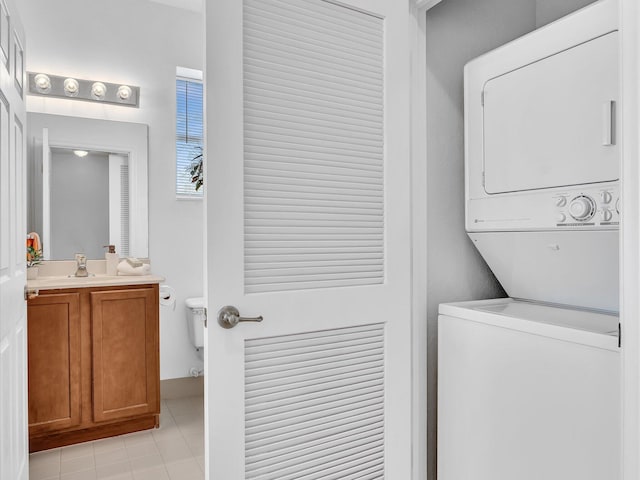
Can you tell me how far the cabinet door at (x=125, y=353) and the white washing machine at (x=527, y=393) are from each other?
1846mm

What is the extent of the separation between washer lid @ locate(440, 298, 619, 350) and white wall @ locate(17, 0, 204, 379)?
2.23m

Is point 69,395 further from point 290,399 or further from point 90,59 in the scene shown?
point 90,59

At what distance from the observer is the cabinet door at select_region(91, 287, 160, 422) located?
268 centimetres

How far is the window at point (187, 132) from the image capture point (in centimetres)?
346

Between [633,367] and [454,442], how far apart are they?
0.84 m

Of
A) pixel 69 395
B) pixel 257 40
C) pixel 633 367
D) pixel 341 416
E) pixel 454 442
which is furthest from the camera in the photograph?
pixel 69 395

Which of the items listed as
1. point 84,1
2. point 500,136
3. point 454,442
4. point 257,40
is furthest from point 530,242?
point 84,1

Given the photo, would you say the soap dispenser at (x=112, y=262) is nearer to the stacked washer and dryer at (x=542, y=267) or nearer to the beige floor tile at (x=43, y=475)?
the beige floor tile at (x=43, y=475)

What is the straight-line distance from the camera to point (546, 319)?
1583 mm

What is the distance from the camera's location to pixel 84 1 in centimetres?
308

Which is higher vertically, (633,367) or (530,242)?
(530,242)

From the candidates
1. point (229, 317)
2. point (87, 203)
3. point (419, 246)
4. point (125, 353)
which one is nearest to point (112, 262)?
point (87, 203)

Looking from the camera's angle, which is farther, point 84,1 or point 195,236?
point 195,236

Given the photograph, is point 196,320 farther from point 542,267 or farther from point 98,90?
point 542,267
